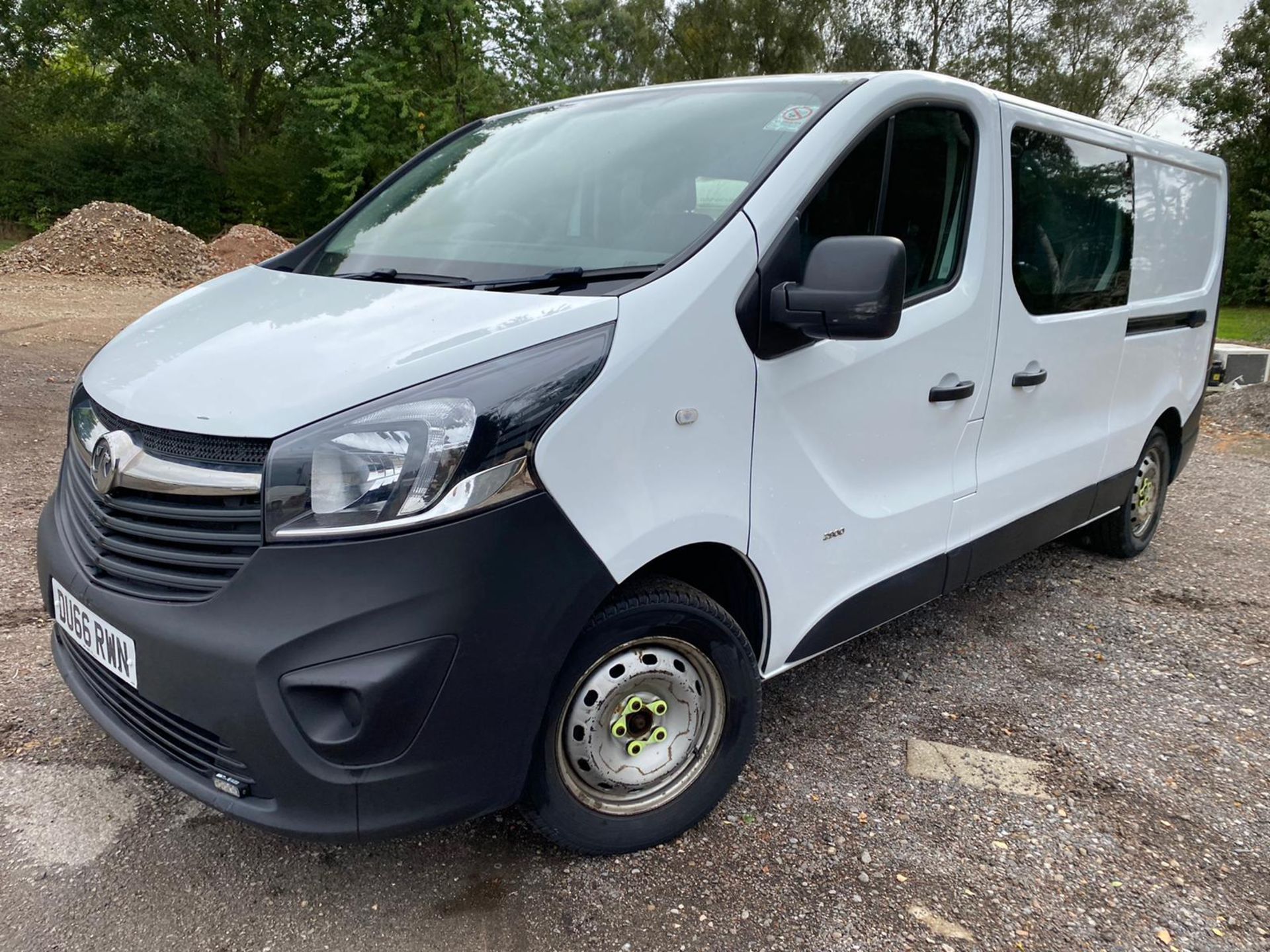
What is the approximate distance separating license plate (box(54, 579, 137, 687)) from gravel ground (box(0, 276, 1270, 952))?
58 cm

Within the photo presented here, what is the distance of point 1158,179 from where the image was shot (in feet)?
13.6

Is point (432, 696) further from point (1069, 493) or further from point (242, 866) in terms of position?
point (1069, 493)

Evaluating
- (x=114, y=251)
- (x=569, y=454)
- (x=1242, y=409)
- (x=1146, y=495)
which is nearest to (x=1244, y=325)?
(x=1242, y=409)

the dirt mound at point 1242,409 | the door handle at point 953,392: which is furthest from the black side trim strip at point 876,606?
the dirt mound at point 1242,409

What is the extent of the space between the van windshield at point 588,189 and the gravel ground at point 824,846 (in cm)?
150

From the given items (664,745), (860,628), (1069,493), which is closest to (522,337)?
(664,745)

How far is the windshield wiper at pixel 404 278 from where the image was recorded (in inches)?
93.2

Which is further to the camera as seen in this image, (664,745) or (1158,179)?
(1158,179)

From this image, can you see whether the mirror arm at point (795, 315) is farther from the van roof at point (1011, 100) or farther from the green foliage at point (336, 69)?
the green foliage at point (336, 69)

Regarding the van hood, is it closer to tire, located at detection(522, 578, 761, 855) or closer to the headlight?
the headlight

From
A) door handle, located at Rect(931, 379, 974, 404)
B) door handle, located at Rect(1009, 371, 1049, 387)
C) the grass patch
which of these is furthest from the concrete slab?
the grass patch

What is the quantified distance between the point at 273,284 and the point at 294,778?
1.41 m

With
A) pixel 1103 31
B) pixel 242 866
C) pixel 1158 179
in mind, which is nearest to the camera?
pixel 242 866

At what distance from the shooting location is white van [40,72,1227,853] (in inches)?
69.0
